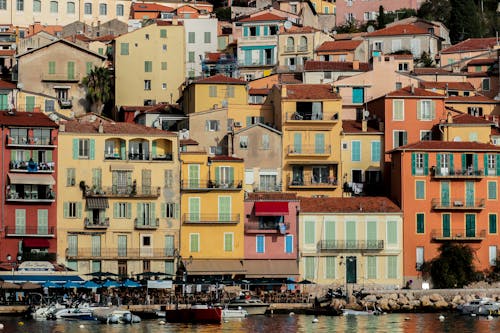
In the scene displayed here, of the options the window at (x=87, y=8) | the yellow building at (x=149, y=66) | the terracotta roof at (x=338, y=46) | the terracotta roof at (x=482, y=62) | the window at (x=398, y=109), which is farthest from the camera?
the window at (x=87, y=8)

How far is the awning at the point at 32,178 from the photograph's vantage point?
281 feet

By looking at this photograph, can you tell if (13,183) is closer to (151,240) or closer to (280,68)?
(151,240)

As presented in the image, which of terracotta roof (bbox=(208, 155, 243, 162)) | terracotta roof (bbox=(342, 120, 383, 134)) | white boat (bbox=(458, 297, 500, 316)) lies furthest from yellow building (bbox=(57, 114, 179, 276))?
white boat (bbox=(458, 297, 500, 316))

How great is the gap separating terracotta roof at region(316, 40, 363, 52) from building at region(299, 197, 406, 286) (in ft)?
96.7

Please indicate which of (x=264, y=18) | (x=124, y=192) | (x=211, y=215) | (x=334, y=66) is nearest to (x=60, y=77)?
(x=334, y=66)

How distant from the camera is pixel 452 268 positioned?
88.8 m

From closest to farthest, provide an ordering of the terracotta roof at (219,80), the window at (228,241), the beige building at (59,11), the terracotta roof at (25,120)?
the terracotta roof at (25,120) < the window at (228,241) < the terracotta roof at (219,80) < the beige building at (59,11)

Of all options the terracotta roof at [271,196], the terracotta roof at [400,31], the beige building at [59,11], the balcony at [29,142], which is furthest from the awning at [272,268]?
the beige building at [59,11]

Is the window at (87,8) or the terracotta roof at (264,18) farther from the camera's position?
the window at (87,8)

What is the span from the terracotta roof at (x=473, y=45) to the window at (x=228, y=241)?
42.4 meters

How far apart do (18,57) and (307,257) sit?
Result: 2764cm

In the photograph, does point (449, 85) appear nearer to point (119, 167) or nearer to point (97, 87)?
point (97, 87)

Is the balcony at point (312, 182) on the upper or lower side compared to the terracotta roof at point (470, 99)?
lower

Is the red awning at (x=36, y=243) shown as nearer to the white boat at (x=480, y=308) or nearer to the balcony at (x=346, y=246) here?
the balcony at (x=346, y=246)
